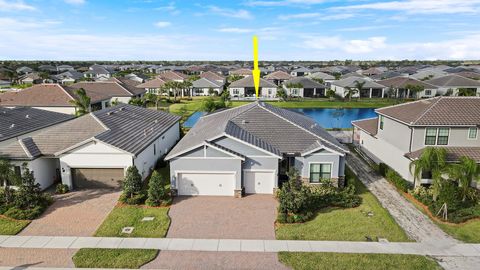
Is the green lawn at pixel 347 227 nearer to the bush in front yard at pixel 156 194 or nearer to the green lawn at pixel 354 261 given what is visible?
the green lawn at pixel 354 261

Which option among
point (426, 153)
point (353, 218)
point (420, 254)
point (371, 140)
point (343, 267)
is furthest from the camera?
point (371, 140)

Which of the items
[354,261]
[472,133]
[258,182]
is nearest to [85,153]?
[258,182]

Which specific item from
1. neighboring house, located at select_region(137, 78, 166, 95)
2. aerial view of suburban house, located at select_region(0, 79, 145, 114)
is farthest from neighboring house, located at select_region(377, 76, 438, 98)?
aerial view of suburban house, located at select_region(0, 79, 145, 114)

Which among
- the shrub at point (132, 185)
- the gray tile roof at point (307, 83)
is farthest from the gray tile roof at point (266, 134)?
the gray tile roof at point (307, 83)

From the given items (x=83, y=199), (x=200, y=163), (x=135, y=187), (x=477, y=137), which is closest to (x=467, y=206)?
(x=477, y=137)

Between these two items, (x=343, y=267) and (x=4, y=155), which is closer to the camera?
(x=343, y=267)

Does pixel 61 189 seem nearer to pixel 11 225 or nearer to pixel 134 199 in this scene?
pixel 11 225

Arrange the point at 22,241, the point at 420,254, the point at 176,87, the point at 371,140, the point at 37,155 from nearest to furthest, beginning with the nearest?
1. the point at 420,254
2. the point at 22,241
3. the point at 37,155
4. the point at 371,140
5. the point at 176,87

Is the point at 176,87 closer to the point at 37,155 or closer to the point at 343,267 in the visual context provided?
the point at 37,155
